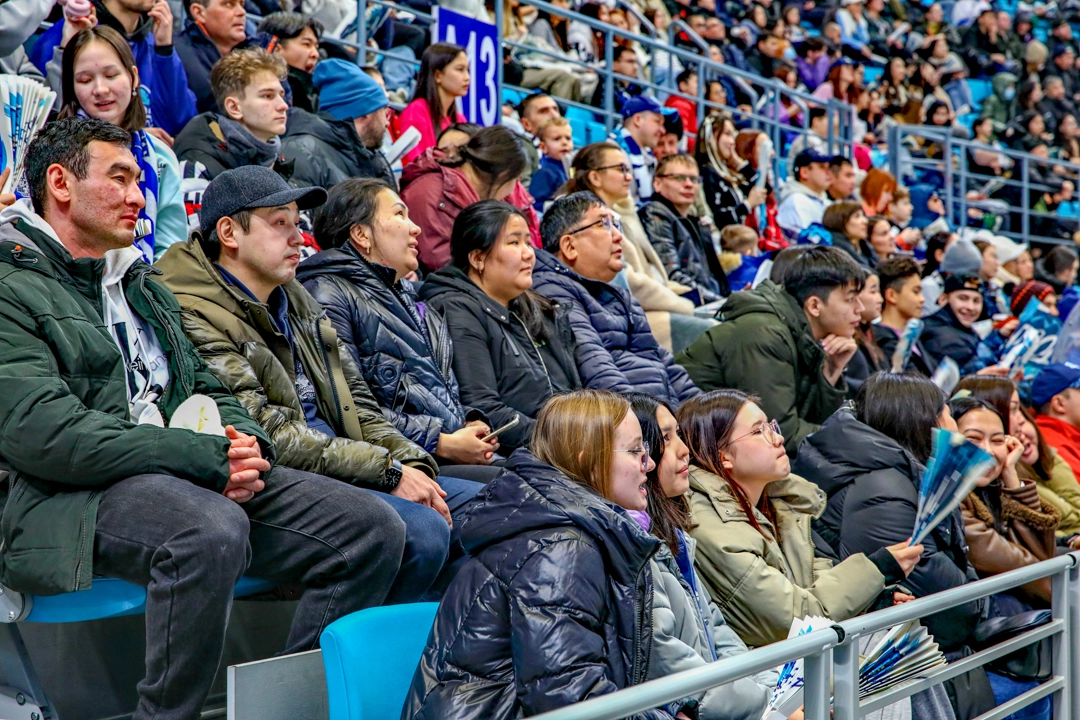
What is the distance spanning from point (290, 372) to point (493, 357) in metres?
0.84

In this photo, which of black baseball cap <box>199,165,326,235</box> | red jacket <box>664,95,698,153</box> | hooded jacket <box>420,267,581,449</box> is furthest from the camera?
red jacket <box>664,95,698,153</box>

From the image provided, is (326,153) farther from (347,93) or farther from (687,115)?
(687,115)

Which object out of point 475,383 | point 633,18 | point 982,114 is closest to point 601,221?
point 475,383

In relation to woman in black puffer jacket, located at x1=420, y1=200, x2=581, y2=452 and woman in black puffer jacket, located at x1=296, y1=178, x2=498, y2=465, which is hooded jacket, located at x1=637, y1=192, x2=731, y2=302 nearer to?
woman in black puffer jacket, located at x1=420, y1=200, x2=581, y2=452

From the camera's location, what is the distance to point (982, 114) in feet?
47.2

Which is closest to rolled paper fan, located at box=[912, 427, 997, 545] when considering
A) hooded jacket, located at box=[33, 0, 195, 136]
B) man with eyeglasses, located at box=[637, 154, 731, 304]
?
hooded jacket, located at box=[33, 0, 195, 136]

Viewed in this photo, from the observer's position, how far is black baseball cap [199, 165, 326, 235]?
2.95m

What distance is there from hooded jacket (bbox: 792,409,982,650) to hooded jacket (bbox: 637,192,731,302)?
252 centimetres

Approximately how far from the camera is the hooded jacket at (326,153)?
14.2 feet

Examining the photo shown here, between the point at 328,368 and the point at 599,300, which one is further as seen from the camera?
the point at 599,300

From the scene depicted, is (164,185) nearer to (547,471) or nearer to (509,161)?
(509,161)

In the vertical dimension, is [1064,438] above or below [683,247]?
below

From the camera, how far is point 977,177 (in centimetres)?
1130

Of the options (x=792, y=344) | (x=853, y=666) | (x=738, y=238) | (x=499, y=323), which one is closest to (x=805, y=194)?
(x=738, y=238)
